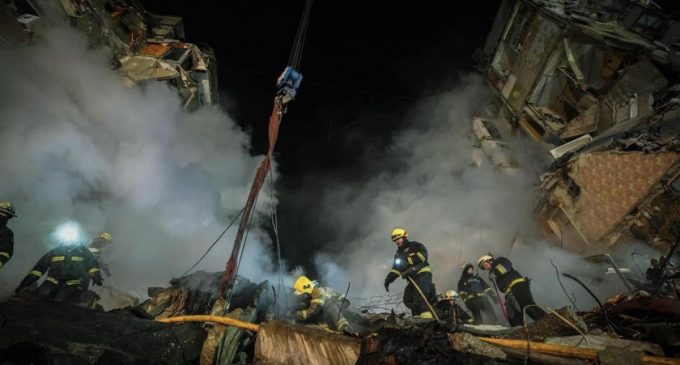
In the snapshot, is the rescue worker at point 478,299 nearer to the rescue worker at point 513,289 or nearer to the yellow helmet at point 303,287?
the rescue worker at point 513,289

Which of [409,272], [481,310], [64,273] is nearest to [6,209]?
[64,273]

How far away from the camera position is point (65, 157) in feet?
37.3

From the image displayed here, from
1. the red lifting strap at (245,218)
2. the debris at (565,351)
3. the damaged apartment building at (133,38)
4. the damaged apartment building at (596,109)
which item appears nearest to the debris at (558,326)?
the debris at (565,351)

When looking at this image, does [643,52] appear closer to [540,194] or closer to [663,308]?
[540,194]

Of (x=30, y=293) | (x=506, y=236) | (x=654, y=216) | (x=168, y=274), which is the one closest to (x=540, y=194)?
(x=506, y=236)

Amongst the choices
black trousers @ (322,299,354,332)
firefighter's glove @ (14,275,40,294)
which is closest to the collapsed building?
black trousers @ (322,299,354,332)

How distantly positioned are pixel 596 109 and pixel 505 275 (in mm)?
8874

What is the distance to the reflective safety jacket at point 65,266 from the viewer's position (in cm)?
671

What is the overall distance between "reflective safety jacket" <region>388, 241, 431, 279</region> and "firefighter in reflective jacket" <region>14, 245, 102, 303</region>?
21.5 ft

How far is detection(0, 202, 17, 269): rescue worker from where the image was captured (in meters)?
6.58

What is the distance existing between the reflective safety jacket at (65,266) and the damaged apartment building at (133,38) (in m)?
7.22

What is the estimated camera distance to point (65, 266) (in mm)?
6832

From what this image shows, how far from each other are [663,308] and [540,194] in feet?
31.2

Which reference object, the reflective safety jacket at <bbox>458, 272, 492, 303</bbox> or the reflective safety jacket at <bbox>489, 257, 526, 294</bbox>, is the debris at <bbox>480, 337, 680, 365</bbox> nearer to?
the reflective safety jacket at <bbox>489, 257, 526, 294</bbox>
